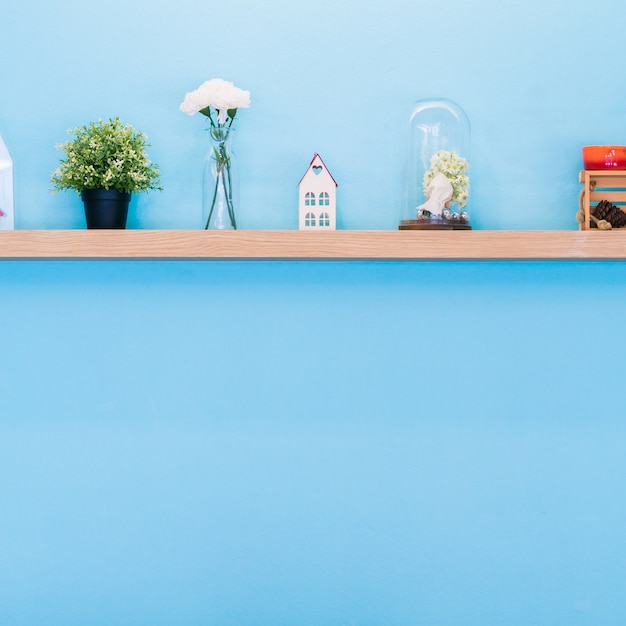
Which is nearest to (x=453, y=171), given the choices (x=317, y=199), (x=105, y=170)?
(x=317, y=199)

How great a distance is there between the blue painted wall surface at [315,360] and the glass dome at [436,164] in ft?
0.11

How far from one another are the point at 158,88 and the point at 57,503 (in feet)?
2.81

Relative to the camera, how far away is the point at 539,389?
1369 millimetres

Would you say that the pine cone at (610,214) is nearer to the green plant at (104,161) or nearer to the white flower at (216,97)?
the white flower at (216,97)

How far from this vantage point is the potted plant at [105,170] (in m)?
1.23

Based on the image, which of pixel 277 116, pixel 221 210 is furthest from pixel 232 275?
pixel 277 116

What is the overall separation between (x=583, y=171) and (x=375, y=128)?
1.34 feet

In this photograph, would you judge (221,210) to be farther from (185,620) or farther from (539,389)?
(185,620)

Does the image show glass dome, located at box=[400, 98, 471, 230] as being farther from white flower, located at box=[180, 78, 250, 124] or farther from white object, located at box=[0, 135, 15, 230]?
white object, located at box=[0, 135, 15, 230]

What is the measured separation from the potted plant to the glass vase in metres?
0.12

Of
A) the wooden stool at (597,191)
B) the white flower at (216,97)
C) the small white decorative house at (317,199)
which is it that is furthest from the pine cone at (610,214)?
the white flower at (216,97)

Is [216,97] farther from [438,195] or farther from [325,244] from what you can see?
[438,195]

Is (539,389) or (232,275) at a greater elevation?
(232,275)

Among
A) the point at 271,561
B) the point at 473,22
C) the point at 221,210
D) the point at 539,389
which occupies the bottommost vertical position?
the point at 271,561
